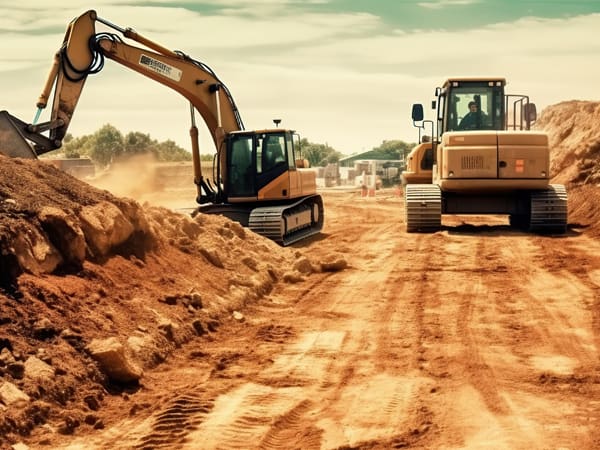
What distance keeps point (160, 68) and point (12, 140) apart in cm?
592

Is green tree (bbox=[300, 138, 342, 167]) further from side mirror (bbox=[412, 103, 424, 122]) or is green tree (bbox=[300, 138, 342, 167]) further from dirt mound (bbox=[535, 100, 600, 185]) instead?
side mirror (bbox=[412, 103, 424, 122])

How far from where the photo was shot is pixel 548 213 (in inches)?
893

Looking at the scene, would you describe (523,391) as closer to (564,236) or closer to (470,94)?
(564,236)

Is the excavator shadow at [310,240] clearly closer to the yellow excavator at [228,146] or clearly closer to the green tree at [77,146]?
the yellow excavator at [228,146]

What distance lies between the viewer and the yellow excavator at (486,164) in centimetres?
2252

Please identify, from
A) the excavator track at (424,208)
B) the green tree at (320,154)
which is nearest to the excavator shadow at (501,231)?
the excavator track at (424,208)

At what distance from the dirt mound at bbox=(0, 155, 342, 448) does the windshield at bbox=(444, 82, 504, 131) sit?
30.5 feet

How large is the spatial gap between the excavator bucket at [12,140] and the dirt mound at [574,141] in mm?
21099

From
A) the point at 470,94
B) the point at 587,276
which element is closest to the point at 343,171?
the point at 470,94

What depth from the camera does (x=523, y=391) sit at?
8484 millimetres

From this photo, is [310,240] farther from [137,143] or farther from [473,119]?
[137,143]

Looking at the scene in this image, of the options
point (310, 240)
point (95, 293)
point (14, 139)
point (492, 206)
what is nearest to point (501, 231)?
point (492, 206)

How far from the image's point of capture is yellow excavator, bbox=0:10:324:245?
20328mm

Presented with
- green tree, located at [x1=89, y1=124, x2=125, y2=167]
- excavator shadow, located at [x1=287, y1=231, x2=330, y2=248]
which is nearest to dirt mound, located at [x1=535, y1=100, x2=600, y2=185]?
excavator shadow, located at [x1=287, y1=231, x2=330, y2=248]
